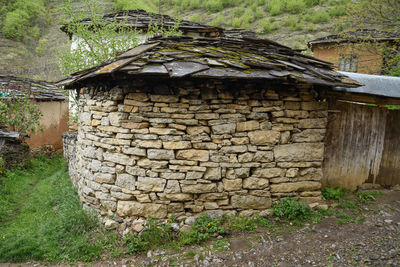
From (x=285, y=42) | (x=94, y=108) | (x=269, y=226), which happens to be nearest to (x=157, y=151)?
(x=94, y=108)

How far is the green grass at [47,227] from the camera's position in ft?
11.4

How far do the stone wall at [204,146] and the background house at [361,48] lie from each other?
17.7 ft

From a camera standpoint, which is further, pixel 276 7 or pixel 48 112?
pixel 276 7

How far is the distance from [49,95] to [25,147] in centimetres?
294

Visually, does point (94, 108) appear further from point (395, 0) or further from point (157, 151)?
point (395, 0)

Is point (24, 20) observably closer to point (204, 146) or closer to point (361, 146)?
point (204, 146)

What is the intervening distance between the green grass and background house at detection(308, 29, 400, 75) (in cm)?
807

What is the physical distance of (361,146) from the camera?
4418 mm

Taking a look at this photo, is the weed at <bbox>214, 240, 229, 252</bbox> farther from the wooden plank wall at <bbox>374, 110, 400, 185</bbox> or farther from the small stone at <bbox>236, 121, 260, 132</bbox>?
the wooden plank wall at <bbox>374, 110, 400, 185</bbox>

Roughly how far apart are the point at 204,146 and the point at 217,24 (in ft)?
84.1

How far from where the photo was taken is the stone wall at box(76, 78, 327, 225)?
3529 mm

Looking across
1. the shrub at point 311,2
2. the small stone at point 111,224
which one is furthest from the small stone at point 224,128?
the shrub at point 311,2

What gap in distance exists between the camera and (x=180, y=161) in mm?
3531

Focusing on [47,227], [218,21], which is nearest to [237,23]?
[218,21]
